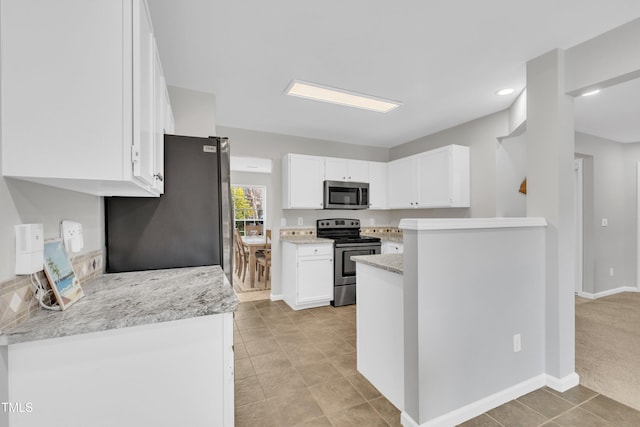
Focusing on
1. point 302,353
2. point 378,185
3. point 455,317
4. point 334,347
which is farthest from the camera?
point 378,185

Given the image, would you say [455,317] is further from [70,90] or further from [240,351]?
[70,90]

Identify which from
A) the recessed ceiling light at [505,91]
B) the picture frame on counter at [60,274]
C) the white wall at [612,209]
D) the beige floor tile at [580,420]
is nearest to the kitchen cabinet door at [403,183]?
the recessed ceiling light at [505,91]

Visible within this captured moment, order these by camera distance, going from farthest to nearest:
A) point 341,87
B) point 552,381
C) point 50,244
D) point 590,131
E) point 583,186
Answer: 1. point 583,186
2. point 590,131
3. point 341,87
4. point 552,381
5. point 50,244

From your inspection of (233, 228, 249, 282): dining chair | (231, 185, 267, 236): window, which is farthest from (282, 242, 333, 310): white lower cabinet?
(231, 185, 267, 236): window

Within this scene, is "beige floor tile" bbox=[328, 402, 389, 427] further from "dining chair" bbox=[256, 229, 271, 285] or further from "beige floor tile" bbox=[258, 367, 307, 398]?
"dining chair" bbox=[256, 229, 271, 285]

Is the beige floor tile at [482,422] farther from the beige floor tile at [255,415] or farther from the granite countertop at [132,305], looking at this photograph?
the granite countertop at [132,305]

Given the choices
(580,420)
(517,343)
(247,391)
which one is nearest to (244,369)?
(247,391)

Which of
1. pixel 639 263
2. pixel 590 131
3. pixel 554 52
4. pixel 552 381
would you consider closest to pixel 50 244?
pixel 552 381

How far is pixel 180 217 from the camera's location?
181 cm

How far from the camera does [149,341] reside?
0.97m

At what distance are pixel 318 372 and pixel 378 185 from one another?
3023mm

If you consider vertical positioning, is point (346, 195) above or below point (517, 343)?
above

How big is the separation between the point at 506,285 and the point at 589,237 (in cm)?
360

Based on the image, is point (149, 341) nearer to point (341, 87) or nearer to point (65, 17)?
point (65, 17)
